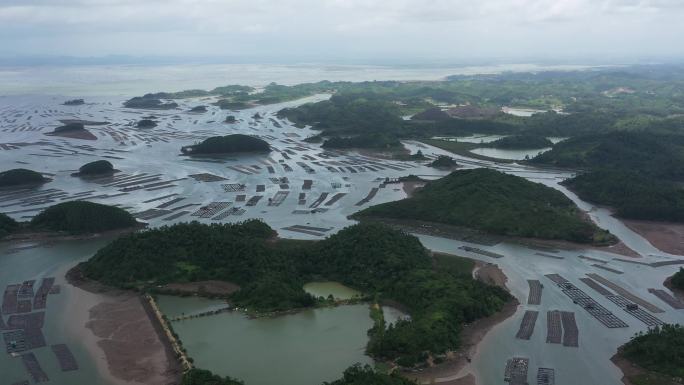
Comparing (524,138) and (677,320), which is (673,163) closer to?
(524,138)

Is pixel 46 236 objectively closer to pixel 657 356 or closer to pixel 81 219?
pixel 81 219

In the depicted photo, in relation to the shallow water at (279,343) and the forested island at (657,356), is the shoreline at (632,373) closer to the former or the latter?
the forested island at (657,356)

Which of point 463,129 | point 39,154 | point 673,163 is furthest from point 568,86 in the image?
point 39,154

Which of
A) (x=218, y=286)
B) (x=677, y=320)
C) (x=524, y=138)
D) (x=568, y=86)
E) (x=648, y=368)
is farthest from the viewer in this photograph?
(x=568, y=86)

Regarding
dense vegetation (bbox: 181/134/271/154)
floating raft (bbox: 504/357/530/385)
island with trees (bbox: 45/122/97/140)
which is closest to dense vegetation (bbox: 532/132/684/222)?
floating raft (bbox: 504/357/530/385)

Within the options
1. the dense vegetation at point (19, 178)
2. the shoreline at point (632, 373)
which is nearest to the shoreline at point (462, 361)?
the shoreline at point (632, 373)

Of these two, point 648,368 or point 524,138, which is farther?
point 524,138
